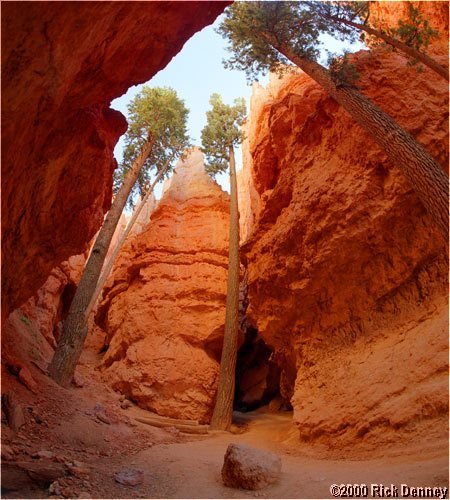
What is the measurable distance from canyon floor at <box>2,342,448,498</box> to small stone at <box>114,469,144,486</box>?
7cm

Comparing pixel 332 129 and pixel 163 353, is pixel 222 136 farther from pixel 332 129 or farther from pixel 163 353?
pixel 163 353

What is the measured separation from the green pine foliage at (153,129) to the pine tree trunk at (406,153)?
861 centimetres

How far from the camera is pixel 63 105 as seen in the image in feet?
17.4

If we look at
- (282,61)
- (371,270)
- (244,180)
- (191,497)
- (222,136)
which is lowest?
(191,497)

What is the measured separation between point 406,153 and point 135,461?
784cm

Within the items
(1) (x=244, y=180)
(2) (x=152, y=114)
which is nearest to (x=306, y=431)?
(2) (x=152, y=114)

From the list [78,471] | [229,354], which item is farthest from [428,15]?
[78,471]

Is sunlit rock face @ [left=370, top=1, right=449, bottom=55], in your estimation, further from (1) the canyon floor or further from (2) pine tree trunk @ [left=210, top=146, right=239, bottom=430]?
(1) the canyon floor

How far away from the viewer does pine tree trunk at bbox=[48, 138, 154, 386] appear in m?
9.37

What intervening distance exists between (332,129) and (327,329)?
6.20 meters

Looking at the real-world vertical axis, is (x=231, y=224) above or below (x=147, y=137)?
below

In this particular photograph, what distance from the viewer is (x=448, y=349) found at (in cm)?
661

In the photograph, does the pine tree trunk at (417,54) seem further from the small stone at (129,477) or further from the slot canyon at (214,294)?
the small stone at (129,477)

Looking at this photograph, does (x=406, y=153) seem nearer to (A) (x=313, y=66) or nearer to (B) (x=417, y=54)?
(B) (x=417, y=54)
